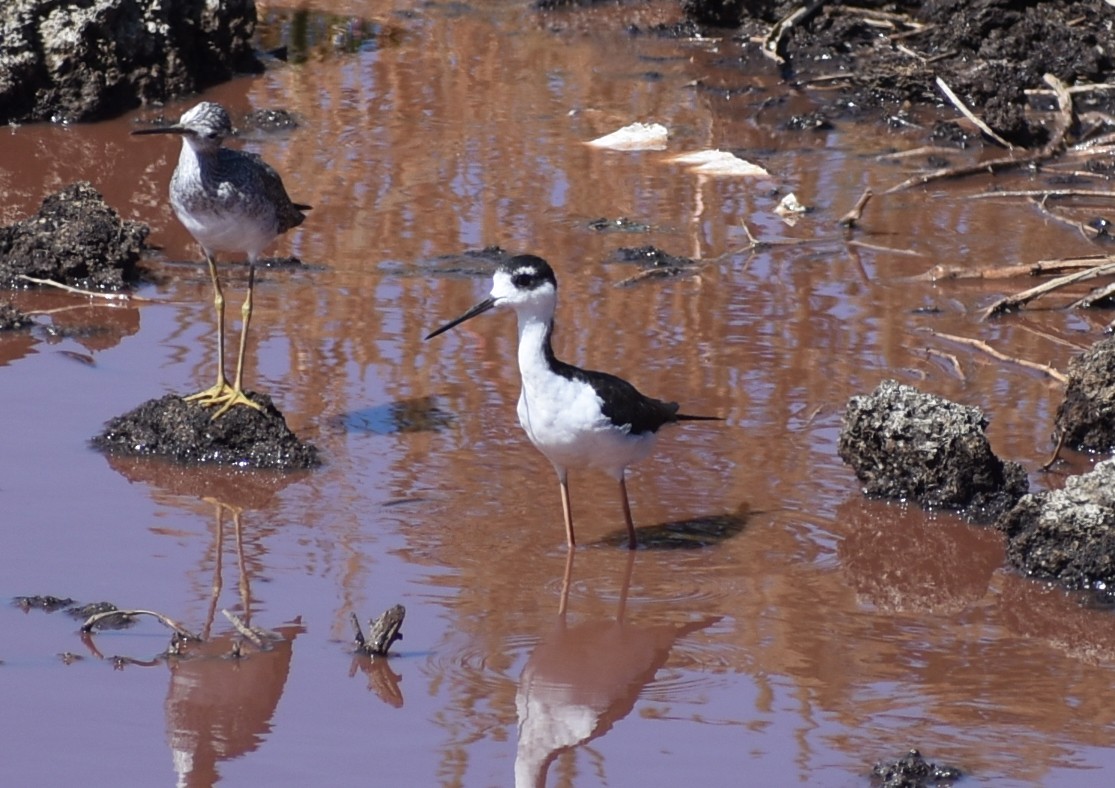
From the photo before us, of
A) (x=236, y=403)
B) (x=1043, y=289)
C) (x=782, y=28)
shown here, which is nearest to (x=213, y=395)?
(x=236, y=403)

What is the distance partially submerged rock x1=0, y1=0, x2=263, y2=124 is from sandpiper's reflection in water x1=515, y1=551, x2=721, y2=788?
6909mm

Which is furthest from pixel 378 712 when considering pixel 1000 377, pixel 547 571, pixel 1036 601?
pixel 1000 377

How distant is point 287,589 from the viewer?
220 inches

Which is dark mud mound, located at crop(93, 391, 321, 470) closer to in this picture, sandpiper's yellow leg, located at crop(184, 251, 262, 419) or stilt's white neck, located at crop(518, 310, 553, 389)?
sandpiper's yellow leg, located at crop(184, 251, 262, 419)

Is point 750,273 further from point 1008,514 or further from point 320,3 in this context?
point 320,3

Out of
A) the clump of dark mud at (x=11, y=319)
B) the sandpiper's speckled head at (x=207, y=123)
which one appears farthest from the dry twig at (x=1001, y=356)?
the clump of dark mud at (x=11, y=319)

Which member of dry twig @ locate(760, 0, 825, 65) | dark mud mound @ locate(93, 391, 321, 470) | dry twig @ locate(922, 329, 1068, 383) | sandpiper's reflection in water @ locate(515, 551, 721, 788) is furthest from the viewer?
dry twig @ locate(760, 0, 825, 65)

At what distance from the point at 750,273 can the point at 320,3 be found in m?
7.23

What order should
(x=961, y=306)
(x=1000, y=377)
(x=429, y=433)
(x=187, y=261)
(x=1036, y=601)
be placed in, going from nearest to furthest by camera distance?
(x=1036, y=601)
(x=429, y=433)
(x=1000, y=377)
(x=961, y=306)
(x=187, y=261)

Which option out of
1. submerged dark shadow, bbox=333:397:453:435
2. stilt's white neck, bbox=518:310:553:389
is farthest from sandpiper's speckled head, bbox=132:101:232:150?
stilt's white neck, bbox=518:310:553:389

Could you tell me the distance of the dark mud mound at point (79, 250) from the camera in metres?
8.52

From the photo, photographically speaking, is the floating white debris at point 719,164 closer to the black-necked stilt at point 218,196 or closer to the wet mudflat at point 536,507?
the wet mudflat at point 536,507

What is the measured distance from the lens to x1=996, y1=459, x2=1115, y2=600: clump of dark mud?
566 cm

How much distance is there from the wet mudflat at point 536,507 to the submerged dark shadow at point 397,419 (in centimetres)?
3
